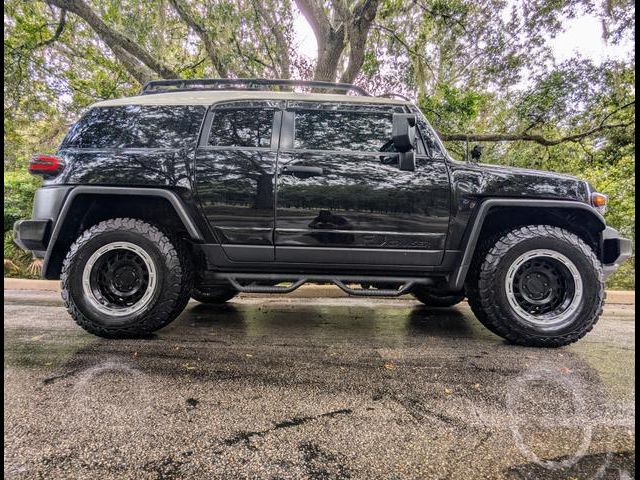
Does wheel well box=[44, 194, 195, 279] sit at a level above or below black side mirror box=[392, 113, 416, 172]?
below

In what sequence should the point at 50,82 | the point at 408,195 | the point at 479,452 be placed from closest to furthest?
the point at 479,452, the point at 408,195, the point at 50,82

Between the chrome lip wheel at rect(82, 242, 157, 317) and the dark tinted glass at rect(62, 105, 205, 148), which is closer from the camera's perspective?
the chrome lip wheel at rect(82, 242, 157, 317)

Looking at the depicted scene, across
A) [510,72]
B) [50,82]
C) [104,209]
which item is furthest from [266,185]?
[50,82]

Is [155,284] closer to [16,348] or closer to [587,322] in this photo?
[16,348]

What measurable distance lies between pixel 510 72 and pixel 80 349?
9.24m

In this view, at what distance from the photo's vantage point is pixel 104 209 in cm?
272

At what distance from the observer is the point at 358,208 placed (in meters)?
2.64

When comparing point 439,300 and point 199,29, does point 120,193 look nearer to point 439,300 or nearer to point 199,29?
point 439,300

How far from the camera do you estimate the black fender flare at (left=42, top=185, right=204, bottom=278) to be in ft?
8.28

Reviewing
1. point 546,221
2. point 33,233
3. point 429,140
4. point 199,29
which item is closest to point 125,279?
point 33,233

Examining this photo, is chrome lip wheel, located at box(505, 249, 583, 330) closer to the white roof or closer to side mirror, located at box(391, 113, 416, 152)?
side mirror, located at box(391, 113, 416, 152)

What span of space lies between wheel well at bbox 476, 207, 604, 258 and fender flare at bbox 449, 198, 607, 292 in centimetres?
8

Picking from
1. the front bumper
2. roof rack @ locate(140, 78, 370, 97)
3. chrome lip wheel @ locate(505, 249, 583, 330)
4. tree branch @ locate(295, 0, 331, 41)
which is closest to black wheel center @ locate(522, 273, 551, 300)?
Answer: chrome lip wheel @ locate(505, 249, 583, 330)

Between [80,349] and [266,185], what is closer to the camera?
[80,349]
